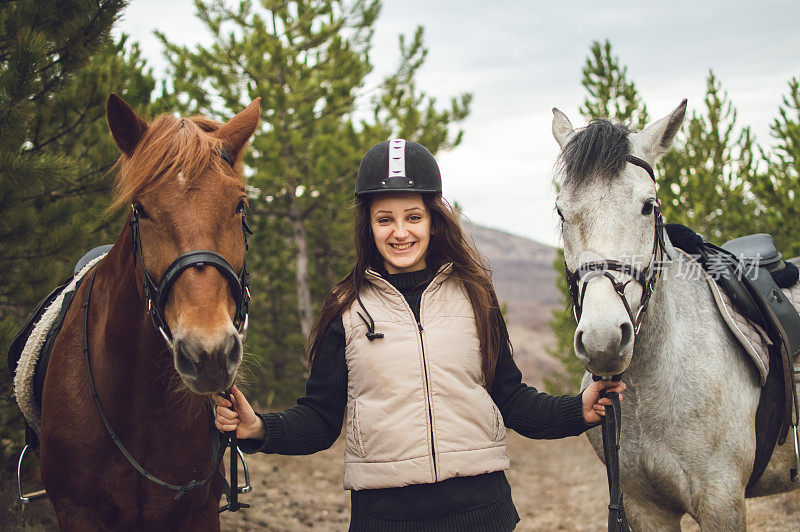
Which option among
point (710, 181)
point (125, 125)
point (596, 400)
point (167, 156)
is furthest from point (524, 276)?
point (167, 156)

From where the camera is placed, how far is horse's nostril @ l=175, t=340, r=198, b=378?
5.67ft

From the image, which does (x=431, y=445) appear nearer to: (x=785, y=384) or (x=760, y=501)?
(x=785, y=384)

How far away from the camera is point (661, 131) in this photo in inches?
102

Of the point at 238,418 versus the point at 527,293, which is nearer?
the point at 238,418

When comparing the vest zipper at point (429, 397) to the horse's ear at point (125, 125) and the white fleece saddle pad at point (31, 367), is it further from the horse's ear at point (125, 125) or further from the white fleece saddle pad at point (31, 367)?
the white fleece saddle pad at point (31, 367)

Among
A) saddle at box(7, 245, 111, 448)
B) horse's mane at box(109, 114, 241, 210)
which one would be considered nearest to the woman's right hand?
horse's mane at box(109, 114, 241, 210)

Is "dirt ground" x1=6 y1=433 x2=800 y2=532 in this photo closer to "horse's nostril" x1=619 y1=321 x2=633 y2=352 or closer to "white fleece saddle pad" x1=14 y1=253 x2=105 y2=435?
"white fleece saddle pad" x1=14 y1=253 x2=105 y2=435

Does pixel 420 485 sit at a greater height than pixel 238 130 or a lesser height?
lesser

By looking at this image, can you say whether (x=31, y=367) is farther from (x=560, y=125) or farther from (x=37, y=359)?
(x=560, y=125)

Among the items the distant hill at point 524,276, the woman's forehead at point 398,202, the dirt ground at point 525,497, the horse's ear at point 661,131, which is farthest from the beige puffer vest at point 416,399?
the distant hill at point 524,276

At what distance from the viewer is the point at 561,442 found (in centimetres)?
1035

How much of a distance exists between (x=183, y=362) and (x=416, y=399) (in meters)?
0.73

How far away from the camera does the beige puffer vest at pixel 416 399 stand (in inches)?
75.5

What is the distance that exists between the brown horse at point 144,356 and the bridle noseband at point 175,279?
0.06ft
